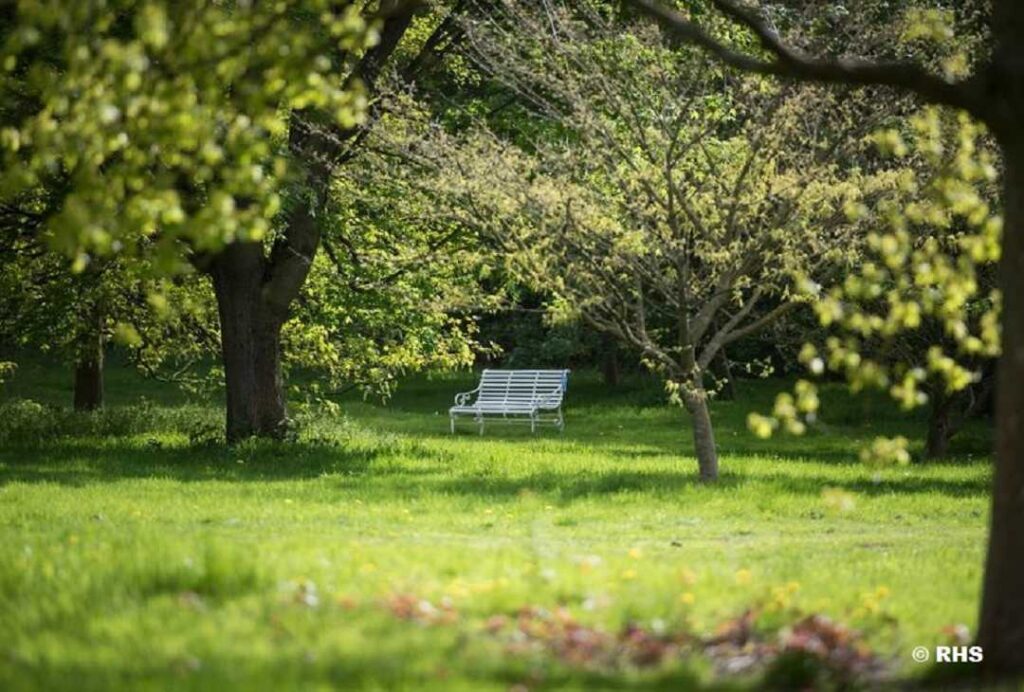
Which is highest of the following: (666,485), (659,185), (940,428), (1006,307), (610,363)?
(659,185)

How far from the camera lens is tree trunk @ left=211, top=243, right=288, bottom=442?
18.8 metres

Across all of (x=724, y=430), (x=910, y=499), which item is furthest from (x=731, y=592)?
(x=724, y=430)

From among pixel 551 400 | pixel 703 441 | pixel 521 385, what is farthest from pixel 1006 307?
pixel 521 385

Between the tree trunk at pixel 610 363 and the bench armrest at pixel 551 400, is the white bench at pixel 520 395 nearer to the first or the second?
the bench armrest at pixel 551 400

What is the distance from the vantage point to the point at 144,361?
23.4 m

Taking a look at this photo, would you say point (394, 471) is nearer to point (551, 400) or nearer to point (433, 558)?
point (433, 558)

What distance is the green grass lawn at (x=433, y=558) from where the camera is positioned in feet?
18.6

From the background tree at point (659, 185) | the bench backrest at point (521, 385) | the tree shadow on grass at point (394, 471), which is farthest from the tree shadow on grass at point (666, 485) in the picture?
the bench backrest at point (521, 385)

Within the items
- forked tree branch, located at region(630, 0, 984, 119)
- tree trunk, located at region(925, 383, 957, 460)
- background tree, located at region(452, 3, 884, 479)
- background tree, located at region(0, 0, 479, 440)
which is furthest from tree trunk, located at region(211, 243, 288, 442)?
forked tree branch, located at region(630, 0, 984, 119)

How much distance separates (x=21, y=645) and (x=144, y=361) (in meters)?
18.0

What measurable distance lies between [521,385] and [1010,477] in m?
23.1

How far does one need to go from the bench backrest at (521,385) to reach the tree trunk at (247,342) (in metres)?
8.91

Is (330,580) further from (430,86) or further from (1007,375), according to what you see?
(430,86)

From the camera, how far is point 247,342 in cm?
1895
